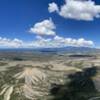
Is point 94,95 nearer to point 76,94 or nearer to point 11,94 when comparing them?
point 76,94

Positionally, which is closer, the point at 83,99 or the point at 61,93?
the point at 83,99

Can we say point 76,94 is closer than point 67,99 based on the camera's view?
No

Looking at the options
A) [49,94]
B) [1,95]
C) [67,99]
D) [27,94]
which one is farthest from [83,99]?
[1,95]

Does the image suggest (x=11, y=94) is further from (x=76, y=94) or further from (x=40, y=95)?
(x=76, y=94)

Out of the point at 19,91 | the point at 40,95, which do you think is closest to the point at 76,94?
the point at 40,95

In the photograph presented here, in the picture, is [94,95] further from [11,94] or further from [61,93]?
[11,94]

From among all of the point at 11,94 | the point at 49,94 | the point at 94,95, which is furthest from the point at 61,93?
the point at 11,94

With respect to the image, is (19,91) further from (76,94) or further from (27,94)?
(76,94)

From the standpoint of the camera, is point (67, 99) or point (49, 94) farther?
point (49, 94)
